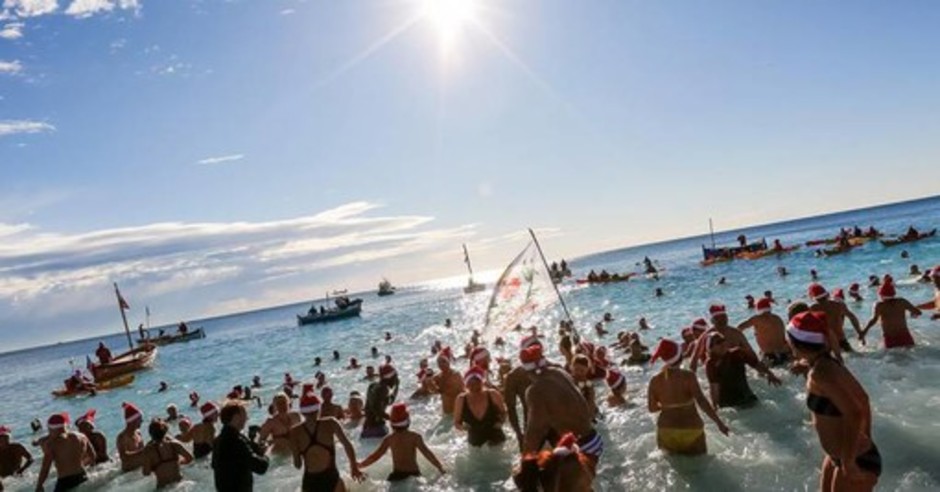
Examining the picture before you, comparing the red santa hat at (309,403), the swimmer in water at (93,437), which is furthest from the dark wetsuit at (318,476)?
the swimmer in water at (93,437)

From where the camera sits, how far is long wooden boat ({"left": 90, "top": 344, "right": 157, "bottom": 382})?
47656 mm

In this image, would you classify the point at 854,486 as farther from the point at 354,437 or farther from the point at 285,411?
the point at 354,437

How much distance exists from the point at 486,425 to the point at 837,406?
702 cm

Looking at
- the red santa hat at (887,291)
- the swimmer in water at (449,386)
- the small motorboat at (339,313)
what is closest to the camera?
the red santa hat at (887,291)

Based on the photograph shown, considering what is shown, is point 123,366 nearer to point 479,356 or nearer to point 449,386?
point 449,386

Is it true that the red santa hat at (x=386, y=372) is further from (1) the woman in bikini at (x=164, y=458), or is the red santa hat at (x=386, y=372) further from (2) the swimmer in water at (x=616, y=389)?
(2) the swimmer in water at (x=616, y=389)

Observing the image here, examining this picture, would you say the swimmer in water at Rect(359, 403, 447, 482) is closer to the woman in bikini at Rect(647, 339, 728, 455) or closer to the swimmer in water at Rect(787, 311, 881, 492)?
the woman in bikini at Rect(647, 339, 728, 455)

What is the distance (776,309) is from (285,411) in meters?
23.1

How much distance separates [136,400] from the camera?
3844 centimetres

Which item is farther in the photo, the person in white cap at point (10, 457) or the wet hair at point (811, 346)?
the person in white cap at point (10, 457)

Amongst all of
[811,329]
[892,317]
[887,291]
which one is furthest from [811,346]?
[892,317]

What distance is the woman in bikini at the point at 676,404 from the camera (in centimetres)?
866

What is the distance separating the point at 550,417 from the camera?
675 cm

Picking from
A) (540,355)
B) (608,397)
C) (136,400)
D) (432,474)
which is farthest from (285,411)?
(136,400)
